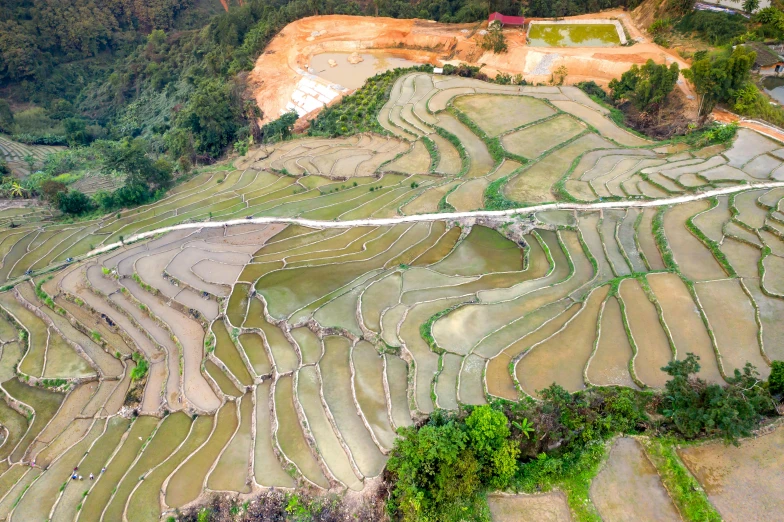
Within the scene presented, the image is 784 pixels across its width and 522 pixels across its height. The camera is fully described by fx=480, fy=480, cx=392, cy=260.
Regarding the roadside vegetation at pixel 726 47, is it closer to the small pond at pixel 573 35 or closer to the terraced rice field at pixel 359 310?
the small pond at pixel 573 35

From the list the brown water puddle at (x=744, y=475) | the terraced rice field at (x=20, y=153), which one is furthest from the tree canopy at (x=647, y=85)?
the terraced rice field at (x=20, y=153)

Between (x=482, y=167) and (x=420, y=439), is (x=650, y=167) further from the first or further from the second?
(x=420, y=439)

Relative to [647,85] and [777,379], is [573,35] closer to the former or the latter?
[647,85]

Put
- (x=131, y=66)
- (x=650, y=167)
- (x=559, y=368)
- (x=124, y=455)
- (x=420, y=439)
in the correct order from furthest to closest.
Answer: (x=131, y=66) → (x=650, y=167) → (x=124, y=455) → (x=559, y=368) → (x=420, y=439)

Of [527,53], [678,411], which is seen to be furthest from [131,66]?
[678,411]

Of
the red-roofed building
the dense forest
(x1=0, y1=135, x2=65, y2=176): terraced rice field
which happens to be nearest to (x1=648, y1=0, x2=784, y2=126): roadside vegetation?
the dense forest
